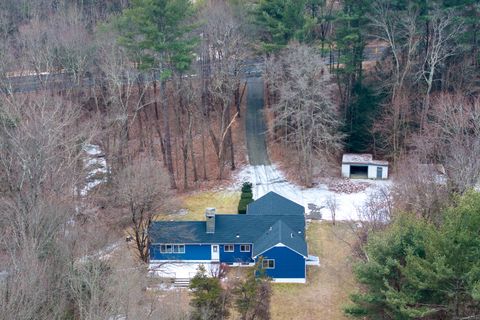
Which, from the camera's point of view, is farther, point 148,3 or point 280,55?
point 280,55

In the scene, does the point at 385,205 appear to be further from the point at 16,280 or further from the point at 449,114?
the point at 16,280

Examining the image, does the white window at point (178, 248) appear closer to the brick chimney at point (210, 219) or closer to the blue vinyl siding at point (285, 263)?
the brick chimney at point (210, 219)

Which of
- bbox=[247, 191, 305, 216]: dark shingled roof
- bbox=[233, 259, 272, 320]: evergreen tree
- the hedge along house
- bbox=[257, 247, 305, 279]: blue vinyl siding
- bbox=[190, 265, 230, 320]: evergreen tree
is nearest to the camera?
bbox=[190, 265, 230, 320]: evergreen tree

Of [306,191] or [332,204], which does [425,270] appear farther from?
[306,191]

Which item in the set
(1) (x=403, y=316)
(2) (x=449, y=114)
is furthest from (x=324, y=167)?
(1) (x=403, y=316)

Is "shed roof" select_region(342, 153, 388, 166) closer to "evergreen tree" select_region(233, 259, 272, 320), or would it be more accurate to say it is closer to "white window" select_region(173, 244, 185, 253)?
"white window" select_region(173, 244, 185, 253)

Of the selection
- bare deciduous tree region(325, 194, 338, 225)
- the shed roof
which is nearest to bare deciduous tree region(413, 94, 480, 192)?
the shed roof
